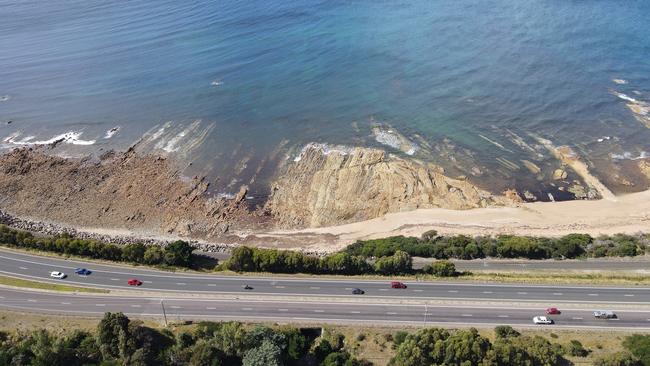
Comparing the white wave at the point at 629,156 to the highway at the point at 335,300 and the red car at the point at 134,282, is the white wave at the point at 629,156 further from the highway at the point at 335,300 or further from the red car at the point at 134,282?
the red car at the point at 134,282

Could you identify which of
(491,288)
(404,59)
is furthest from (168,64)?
(491,288)

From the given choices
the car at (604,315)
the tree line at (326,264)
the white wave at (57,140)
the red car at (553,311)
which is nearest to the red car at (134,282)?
the tree line at (326,264)

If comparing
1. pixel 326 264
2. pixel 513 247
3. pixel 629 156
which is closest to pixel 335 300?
pixel 326 264

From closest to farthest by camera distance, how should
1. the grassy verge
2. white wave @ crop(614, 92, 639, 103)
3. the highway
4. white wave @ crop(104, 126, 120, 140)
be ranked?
the highway
the grassy verge
white wave @ crop(104, 126, 120, 140)
white wave @ crop(614, 92, 639, 103)

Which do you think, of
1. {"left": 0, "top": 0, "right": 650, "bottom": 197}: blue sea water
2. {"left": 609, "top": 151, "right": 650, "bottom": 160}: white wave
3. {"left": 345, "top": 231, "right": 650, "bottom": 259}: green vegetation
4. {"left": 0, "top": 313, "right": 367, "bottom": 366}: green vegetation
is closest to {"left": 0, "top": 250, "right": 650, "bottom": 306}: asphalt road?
{"left": 345, "top": 231, "right": 650, "bottom": 259}: green vegetation

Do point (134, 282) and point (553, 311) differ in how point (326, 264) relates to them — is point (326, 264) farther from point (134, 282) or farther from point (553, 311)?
point (553, 311)

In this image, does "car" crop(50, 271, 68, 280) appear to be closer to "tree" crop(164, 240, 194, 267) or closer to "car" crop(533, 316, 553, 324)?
"tree" crop(164, 240, 194, 267)
